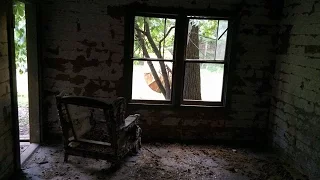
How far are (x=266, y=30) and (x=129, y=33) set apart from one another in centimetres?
199

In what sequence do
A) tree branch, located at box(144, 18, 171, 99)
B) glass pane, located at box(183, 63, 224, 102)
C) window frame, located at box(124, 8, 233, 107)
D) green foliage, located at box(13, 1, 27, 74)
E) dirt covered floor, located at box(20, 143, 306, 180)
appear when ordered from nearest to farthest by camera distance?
1. dirt covered floor, located at box(20, 143, 306, 180)
2. green foliage, located at box(13, 1, 27, 74)
3. window frame, located at box(124, 8, 233, 107)
4. tree branch, located at box(144, 18, 171, 99)
5. glass pane, located at box(183, 63, 224, 102)

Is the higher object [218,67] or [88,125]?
[218,67]

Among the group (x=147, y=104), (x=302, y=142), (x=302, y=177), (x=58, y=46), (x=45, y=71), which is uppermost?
(x=58, y=46)

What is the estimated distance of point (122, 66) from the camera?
4012 mm

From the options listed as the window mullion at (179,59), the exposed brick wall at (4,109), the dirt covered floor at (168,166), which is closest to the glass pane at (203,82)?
the window mullion at (179,59)

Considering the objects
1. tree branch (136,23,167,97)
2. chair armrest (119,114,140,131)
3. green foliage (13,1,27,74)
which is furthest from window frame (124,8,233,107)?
green foliage (13,1,27,74)

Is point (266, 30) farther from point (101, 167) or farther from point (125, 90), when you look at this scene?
point (101, 167)

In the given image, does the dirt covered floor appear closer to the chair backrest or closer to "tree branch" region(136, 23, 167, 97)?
the chair backrest

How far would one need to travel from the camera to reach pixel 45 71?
3.96 metres

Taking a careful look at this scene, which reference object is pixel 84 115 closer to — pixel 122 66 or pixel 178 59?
pixel 122 66

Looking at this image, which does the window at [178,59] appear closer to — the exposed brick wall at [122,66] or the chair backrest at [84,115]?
the exposed brick wall at [122,66]

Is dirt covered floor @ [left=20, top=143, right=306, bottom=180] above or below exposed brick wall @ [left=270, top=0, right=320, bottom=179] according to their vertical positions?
below

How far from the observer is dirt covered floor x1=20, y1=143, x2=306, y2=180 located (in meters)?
3.15

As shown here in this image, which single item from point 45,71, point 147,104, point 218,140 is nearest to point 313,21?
point 218,140
